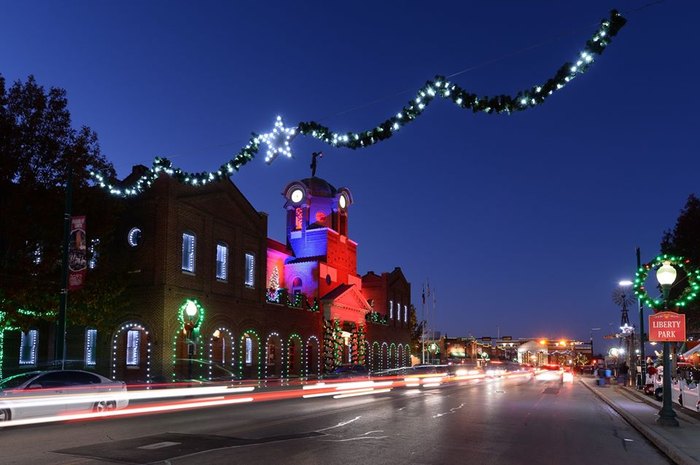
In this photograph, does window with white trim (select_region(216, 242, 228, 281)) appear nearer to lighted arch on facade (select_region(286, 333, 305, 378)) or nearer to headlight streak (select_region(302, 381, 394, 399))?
lighted arch on facade (select_region(286, 333, 305, 378))

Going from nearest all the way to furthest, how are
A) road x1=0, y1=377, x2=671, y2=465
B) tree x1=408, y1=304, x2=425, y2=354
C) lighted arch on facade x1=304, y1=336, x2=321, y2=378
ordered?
road x1=0, y1=377, x2=671, y2=465 → lighted arch on facade x1=304, y1=336, x2=321, y2=378 → tree x1=408, y1=304, x2=425, y2=354

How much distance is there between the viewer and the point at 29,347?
34.2m

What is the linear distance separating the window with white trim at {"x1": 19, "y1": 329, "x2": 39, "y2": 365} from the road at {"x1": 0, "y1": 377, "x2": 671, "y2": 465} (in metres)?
17.3

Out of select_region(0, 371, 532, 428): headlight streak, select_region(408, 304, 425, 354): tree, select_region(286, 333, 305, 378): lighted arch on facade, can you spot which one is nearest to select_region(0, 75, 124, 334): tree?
select_region(0, 371, 532, 428): headlight streak

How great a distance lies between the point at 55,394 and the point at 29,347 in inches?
752

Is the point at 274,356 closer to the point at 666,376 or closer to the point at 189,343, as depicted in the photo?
the point at 189,343

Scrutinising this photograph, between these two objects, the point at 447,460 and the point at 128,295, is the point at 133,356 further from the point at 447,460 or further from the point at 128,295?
the point at 447,460

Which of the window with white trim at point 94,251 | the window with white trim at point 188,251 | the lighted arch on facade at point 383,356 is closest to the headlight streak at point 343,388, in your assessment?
the window with white trim at point 188,251

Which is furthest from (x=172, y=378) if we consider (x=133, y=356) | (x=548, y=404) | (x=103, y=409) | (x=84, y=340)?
(x=548, y=404)

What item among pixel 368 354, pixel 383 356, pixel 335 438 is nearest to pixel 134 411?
pixel 335 438

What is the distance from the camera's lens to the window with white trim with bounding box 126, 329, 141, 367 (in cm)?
3478

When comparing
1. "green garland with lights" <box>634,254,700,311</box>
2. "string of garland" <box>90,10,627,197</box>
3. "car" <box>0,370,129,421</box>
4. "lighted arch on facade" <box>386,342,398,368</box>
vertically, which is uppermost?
"string of garland" <box>90,10,627,197</box>

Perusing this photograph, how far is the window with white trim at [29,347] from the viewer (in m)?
34.0

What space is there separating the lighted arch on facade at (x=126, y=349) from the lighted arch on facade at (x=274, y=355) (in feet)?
32.1
